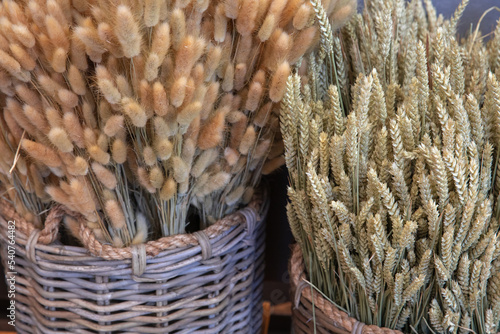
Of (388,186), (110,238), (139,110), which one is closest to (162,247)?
(110,238)

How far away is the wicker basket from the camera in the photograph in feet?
2.37

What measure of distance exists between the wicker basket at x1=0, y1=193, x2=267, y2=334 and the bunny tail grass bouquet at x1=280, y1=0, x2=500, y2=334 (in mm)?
136

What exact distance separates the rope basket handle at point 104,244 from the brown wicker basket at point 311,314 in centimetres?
11

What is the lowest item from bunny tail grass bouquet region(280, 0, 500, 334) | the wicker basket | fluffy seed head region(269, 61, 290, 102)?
the wicker basket

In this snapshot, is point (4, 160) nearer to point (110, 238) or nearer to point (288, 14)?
point (110, 238)

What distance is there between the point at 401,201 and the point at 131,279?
16.0 inches

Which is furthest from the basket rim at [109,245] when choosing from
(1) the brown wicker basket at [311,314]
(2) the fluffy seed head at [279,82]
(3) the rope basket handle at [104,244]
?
(2) the fluffy seed head at [279,82]

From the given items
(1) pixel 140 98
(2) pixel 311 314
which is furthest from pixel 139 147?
(2) pixel 311 314

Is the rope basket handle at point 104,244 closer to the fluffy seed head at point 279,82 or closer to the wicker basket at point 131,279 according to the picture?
the wicker basket at point 131,279

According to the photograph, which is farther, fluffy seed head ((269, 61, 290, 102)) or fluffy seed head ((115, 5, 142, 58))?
fluffy seed head ((269, 61, 290, 102))

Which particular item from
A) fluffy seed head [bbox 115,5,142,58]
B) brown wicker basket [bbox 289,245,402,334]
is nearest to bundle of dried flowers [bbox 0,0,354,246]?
fluffy seed head [bbox 115,5,142,58]

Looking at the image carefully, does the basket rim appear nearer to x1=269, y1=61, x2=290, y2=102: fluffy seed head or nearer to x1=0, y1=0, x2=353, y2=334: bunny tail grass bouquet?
x1=0, y1=0, x2=353, y2=334: bunny tail grass bouquet

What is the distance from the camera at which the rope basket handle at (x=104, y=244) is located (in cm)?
71

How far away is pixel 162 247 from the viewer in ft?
2.38
